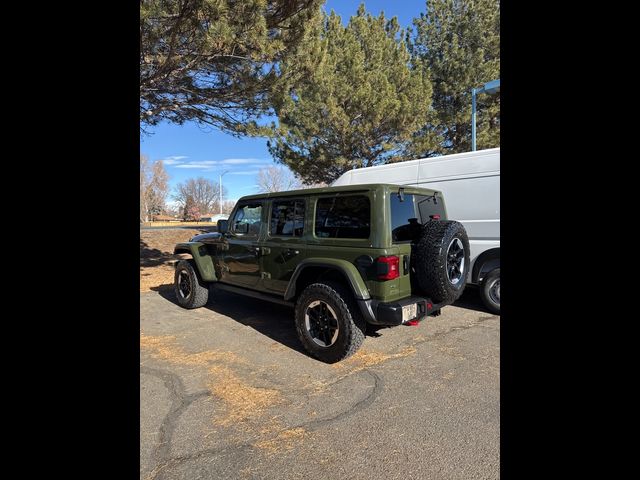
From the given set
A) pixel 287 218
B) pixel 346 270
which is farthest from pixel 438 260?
pixel 287 218

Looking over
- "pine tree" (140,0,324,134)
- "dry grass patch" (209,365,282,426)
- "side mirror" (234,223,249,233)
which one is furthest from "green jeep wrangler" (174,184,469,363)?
"pine tree" (140,0,324,134)

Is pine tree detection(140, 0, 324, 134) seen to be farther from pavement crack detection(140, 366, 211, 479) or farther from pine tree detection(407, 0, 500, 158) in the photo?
pine tree detection(407, 0, 500, 158)

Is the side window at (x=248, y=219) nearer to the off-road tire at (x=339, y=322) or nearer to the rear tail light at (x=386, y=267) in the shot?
the off-road tire at (x=339, y=322)

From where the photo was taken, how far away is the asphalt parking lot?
2285 millimetres

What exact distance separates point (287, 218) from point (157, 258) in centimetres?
998

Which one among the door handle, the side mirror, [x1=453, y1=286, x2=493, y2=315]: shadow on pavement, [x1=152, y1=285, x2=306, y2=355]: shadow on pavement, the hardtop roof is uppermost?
the hardtop roof

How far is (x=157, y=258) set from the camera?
1302 cm

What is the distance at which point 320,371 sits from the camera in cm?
365

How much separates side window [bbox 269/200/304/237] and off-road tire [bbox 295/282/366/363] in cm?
86
